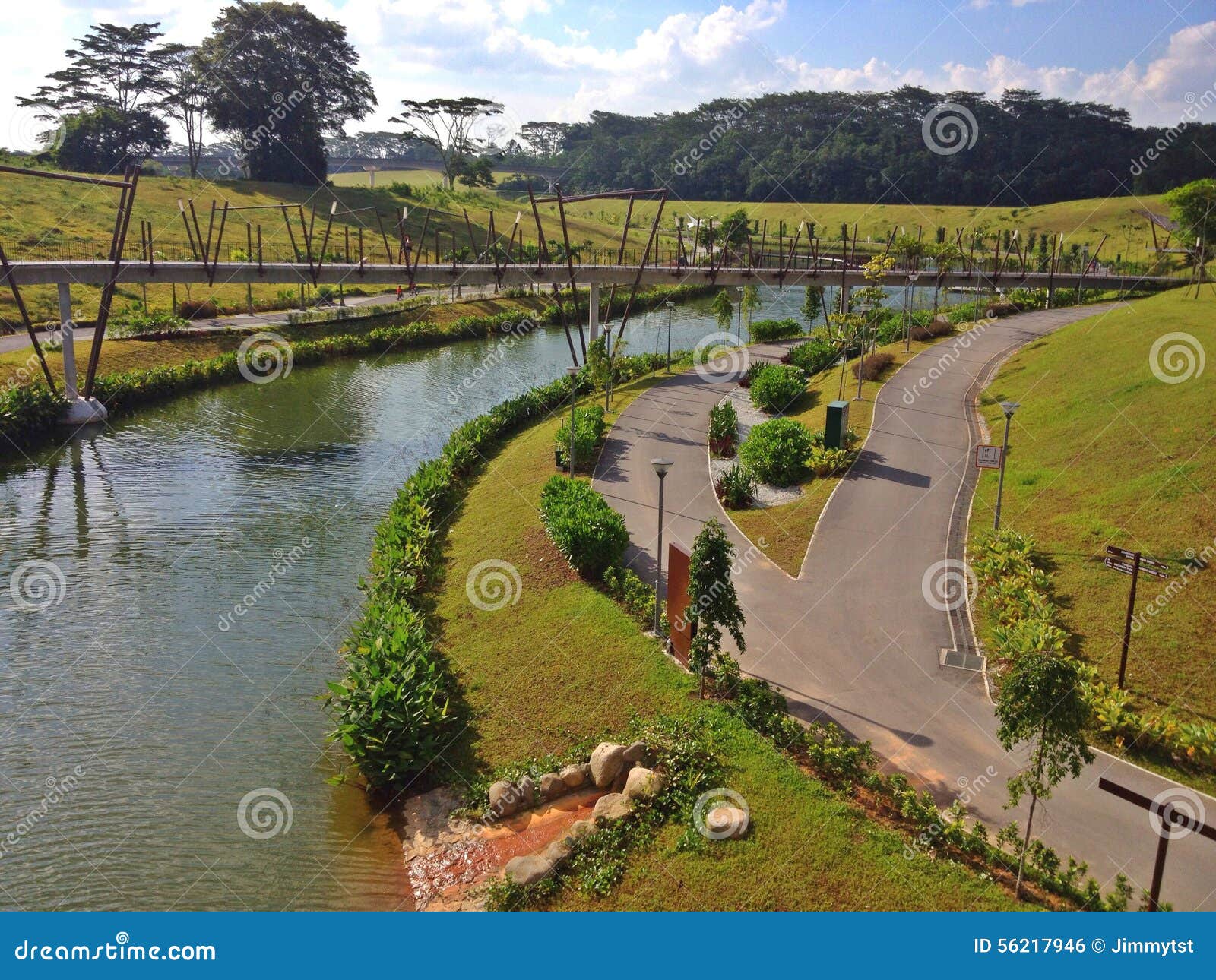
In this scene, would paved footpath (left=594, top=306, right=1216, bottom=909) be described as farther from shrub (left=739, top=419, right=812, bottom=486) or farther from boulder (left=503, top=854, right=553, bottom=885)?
boulder (left=503, top=854, right=553, bottom=885)

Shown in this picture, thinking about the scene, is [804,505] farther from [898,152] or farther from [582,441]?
[898,152]

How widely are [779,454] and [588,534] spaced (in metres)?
9.32

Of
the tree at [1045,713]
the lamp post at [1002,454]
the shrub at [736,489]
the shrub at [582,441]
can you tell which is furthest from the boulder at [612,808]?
the shrub at [582,441]

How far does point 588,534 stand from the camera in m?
21.5

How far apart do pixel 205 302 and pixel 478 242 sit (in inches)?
1425

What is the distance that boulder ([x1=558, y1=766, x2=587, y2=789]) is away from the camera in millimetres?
14906

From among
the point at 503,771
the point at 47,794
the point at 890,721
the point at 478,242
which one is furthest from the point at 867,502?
the point at 478,242

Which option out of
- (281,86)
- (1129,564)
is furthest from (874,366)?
(281,86)

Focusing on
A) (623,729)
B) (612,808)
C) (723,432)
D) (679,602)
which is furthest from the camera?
(723,432)

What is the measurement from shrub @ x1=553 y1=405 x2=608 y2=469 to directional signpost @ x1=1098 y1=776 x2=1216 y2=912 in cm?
1939

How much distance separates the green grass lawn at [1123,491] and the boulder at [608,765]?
9070 mm

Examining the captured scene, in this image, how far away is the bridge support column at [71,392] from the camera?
123 feet

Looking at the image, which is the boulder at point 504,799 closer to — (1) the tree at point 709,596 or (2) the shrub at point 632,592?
(1) the tree at point 709,596

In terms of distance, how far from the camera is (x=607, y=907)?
12.0 meters
